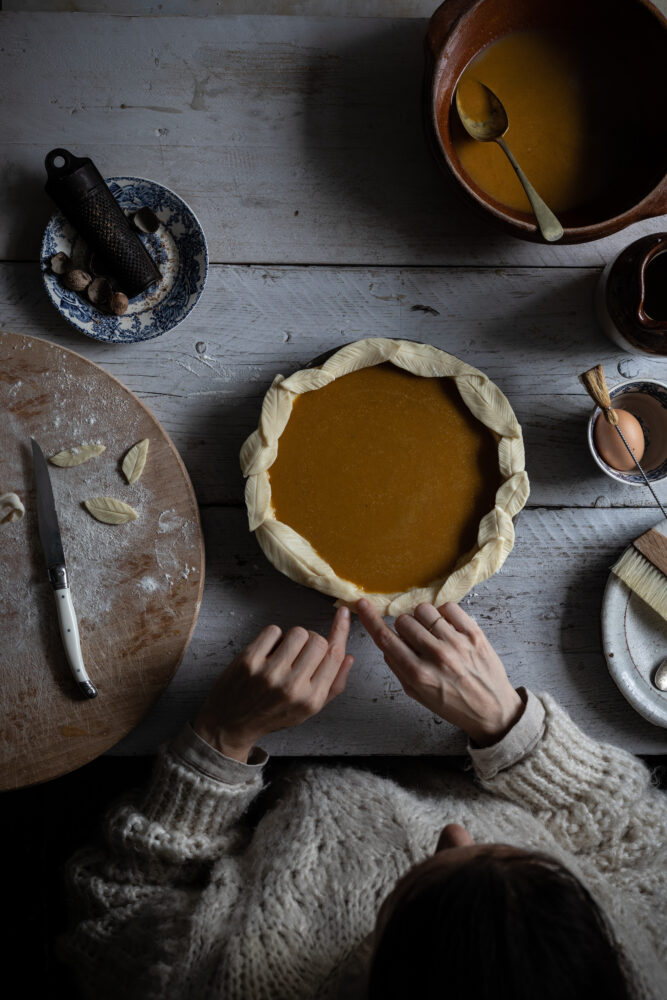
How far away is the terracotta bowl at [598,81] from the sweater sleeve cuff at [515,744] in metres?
0.72

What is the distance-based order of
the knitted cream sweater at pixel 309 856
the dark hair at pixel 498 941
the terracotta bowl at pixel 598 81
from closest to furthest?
the dark hair at pixel 498 941, the knitted cream sweater at pixel 309 856, the terracotta bowl at pixel 598 81

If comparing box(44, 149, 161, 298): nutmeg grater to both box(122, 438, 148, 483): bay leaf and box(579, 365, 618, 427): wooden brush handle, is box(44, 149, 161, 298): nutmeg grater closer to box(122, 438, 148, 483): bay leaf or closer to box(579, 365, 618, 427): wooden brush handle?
box(122, 438, 148, 483): bay leaf

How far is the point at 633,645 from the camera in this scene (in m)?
1.12

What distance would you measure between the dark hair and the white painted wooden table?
0.42 meters

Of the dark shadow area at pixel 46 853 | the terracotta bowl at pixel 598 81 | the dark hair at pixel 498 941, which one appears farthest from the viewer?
the dark shadow area at pixel 46 853

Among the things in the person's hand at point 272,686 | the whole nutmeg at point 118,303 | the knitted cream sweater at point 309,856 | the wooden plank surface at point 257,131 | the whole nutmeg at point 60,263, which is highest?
the wooden plank surface at point 257,131

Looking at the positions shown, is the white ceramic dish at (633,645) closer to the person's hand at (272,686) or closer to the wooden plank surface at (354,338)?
the wooden plank surface at (354,338)

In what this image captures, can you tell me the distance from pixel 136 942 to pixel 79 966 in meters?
0.12

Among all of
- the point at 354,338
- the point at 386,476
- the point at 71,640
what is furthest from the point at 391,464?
the point at 71,640

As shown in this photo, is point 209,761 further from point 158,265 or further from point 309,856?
point 158,265

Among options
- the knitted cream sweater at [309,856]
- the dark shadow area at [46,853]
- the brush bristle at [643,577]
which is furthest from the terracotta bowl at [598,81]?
the dark shadow area at [46,853]

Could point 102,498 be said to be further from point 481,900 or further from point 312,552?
point 481,900

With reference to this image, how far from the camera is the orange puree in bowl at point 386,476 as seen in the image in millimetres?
1073

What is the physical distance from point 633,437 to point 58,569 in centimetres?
92
